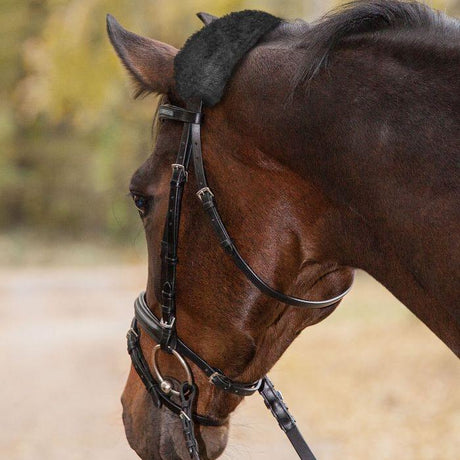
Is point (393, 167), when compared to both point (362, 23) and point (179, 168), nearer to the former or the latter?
point (362, 23)

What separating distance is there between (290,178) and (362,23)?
41 centimetres

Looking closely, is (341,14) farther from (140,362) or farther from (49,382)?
(49,382)

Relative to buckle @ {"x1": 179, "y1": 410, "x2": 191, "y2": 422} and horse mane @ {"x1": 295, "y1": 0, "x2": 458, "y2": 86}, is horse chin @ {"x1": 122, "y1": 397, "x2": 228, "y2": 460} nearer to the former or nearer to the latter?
buckle @ {"x1": 179, "y1": 410, "x2": 191, "y2": 422}

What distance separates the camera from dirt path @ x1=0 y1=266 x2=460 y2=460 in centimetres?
746

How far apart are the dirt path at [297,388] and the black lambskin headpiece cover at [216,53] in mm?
3442

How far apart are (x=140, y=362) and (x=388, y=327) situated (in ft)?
36.2

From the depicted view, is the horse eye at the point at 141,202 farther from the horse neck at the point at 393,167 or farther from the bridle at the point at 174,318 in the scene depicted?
the horse neck at the point at 393,167

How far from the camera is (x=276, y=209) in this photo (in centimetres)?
196

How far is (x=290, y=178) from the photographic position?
193 cm

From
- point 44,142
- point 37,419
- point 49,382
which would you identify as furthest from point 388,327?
point 44,142

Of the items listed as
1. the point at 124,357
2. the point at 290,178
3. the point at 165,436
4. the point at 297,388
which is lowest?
the point at 124,357

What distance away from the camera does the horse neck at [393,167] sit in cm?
171

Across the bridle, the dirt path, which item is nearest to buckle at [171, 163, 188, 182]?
the bridle

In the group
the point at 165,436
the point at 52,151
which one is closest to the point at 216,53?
the point at 165,436
